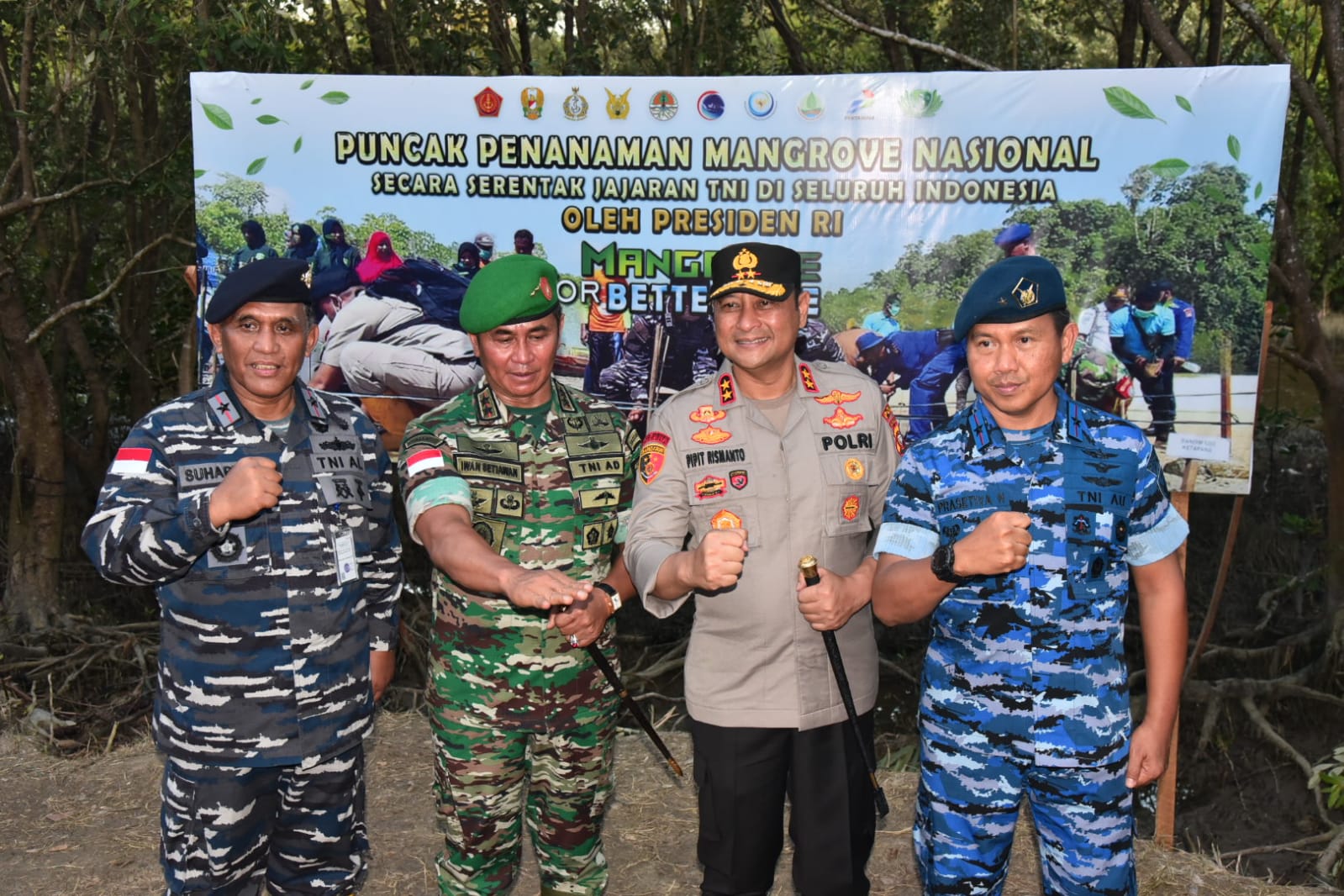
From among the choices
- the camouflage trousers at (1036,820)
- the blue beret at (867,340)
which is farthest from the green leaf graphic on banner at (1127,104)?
the camouflage trousers at (1036,820)

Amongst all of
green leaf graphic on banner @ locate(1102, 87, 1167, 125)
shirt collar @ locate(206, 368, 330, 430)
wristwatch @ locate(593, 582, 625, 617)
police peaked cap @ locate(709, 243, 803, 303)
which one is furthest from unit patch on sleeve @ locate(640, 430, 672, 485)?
green leaf graphic on banner @ locate(1102, 87, 1167, 125)

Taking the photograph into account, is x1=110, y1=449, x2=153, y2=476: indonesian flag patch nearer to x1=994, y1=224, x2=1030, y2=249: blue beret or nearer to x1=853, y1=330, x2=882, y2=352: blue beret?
x1=853, y1=330, x2=882, y2=352: blue beret

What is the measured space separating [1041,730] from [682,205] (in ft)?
7.69

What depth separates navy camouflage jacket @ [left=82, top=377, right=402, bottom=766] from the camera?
8.64 feet

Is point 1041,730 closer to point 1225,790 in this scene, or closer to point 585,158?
point 585,158

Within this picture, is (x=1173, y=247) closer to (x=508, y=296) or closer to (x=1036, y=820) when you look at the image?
(x=1036, y=820)

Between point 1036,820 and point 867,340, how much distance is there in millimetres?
1951

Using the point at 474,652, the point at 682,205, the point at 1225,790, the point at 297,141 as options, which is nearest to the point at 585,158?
the point at 682,205

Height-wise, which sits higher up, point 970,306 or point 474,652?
point 970,306

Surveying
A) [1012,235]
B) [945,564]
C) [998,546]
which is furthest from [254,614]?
[1012,235]

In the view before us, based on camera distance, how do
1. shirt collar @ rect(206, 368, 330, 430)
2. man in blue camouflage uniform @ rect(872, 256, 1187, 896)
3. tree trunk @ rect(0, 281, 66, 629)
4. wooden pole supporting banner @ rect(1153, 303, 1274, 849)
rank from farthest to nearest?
tree trunk @ rect(0, 281, 66, 629) < wooden pole supporting banner @ rect(1153, 303, 1274, 849) < shirt collar @ rect(206, 368, 330, 430) < man in blue camouflage uniform @ rect(872, 256, 1187, 896)

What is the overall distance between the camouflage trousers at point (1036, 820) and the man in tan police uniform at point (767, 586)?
23 cm

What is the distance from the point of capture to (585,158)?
409 centimetres

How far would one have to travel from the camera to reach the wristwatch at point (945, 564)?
225 cm
